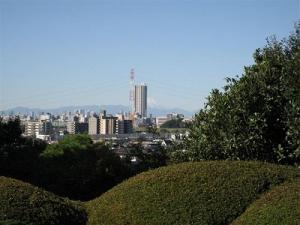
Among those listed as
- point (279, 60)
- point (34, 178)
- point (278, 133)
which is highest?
point (279, 60)

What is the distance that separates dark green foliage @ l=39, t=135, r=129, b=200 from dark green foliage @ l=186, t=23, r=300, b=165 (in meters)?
10.9

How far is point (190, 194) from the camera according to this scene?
771 cm

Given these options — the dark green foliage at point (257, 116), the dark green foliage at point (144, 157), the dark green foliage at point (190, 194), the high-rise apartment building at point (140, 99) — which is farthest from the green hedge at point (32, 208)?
the high-rise apartment building at point (140, 99)

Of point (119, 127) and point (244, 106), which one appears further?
point (119, 127)

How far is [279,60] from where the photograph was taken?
11.2 metres

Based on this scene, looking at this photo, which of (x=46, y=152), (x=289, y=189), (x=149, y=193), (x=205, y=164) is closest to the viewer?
(x=289, y=189)

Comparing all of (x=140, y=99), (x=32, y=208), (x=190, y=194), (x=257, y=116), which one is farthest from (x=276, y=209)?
(x=140, y=99)

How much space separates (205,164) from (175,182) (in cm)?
68

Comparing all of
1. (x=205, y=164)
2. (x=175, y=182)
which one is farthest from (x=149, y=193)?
(x=205, y=164)

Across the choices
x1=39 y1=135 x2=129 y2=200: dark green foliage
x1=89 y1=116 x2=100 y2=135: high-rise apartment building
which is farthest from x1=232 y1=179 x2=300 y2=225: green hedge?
x1=89 y1=116 x2=100 y2=135: high-rise apartment building

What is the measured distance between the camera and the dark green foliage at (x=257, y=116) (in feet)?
34.1

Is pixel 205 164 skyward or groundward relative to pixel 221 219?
skyward

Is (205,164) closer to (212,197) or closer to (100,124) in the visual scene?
(212,197)

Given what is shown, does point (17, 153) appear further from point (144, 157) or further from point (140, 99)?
point (140, 99)
